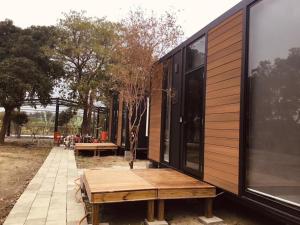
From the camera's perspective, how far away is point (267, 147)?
11.2 feet

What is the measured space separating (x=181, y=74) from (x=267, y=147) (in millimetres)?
2865

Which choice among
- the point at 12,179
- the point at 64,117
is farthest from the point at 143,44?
the point at 64,117

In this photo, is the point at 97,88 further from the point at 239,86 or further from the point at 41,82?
the point at 239,86

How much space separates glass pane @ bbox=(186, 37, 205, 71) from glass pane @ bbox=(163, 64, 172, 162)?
2.99 feet

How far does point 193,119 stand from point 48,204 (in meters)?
2.53

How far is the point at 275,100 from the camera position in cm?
334

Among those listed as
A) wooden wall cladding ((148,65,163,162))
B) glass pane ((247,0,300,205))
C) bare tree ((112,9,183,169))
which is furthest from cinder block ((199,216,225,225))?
bare tree ((112,9,183,169))

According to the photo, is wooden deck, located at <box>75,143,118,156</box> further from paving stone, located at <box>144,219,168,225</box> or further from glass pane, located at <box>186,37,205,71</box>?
paving stone, located at <box>144,219,168,225</box>

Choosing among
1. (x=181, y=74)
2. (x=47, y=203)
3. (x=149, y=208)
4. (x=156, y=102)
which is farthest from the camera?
(x=156, y=102)

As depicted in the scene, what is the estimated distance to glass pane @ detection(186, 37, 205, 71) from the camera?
5.23 m

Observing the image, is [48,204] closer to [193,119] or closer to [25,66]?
[193,119]

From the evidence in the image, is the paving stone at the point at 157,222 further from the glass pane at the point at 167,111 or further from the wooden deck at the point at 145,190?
the glass pane at the point at 167,111

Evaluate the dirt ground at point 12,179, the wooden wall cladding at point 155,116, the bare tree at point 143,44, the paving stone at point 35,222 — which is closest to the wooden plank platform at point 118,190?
the paving stone at point 35,222

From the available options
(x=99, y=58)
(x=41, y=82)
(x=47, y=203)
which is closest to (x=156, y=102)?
(x=47, y=203)
